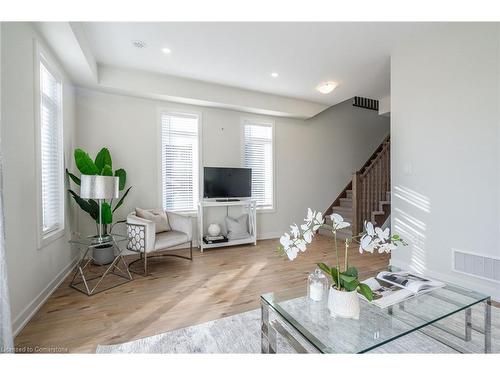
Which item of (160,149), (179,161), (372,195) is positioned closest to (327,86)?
(372,195)

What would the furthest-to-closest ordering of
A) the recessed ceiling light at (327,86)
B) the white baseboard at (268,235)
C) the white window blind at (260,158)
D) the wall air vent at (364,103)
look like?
the wall air vent at (364,103)
the white baseboard at (268,235)
the white window blind at (260,158)
the recessed ceiling light at (327,86)

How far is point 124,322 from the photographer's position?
2021 mm

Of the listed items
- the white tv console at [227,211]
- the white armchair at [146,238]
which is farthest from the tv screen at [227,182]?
the white armchair at [146,238]

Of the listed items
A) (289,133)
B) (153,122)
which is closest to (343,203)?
(289,133)

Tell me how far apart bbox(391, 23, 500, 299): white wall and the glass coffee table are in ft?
4.08

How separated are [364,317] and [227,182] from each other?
3.40m

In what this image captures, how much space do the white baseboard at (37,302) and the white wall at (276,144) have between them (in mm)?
924

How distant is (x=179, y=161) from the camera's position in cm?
432

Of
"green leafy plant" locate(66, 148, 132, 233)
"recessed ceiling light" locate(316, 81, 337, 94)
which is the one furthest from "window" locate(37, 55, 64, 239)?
"recessed ceiling light" locate(316, 81, 337, 94)

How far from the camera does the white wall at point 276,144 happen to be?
380cm

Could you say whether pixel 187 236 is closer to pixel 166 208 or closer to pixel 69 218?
pixel 166 208

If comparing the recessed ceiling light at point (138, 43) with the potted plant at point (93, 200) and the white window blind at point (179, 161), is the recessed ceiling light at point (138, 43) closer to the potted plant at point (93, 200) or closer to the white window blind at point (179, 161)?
the white window blind at point (179, 161)

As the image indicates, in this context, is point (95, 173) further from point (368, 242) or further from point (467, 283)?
point (467, 283)
